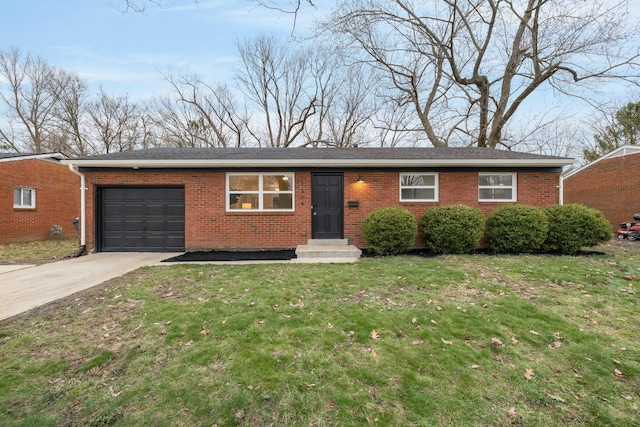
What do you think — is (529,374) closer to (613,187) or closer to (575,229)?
(575,229)

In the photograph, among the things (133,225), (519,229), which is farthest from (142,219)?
(519,229)

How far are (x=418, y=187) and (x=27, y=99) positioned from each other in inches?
1082

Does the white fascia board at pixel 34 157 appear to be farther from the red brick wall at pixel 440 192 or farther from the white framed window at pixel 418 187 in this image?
the white framed window at pixel 418 187

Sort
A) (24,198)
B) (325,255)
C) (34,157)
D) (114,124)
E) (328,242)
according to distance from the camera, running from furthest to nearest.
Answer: (114,124) < (34,157) < (24,198) < (328,242) < (325,255)

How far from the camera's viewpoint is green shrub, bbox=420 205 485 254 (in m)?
7.24

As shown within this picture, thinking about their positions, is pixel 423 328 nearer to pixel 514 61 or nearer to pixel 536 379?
pixel 536 379

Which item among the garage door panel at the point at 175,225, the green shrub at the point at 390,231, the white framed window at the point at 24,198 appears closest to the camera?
the green shrub at the point at 390,231

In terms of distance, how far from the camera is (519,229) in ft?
24.1

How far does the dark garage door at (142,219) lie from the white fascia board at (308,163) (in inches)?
33.0

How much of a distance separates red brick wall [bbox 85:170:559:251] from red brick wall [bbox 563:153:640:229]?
9.44 meters

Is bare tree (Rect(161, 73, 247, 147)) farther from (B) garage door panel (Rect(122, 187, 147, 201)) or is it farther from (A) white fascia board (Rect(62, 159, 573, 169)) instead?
(A) white fascia board (Rect(62, 159, 573, 169))

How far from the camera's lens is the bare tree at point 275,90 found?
66.8 ft

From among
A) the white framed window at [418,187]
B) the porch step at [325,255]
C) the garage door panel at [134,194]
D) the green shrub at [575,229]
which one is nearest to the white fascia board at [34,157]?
the garage door panel at [134,194]

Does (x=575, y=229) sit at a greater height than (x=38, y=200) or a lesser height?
lesser
